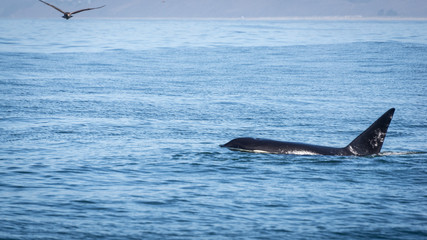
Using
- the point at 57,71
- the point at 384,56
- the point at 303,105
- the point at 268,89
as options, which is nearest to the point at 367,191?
the point at 303,105

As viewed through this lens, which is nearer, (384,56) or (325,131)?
(325,131)

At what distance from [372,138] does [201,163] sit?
17.2 ft

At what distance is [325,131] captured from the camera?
2309cm

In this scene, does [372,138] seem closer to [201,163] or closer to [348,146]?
[348,146]

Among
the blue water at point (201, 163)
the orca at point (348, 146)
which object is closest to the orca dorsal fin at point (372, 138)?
the orca at point (348, 146)

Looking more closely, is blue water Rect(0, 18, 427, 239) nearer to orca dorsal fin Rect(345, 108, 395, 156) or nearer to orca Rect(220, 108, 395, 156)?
orca Rect(220, 108, 395, 156)

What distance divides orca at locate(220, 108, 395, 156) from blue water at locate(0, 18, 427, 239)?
282 millimetres

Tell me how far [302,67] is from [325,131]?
28.9m

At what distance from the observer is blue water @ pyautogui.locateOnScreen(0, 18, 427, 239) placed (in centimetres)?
1262

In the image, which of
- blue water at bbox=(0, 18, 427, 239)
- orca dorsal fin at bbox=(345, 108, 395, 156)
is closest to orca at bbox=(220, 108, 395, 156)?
orca dorsal fin at bbox=(345, 108, 395, 156)

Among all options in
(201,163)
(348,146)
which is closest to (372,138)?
(348,146)

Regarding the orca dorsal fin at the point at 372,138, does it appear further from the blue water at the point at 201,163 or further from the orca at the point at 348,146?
the blue water at the point at 201,163

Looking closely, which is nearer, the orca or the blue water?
the blue water

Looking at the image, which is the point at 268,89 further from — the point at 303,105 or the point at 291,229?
the point at 291,229
